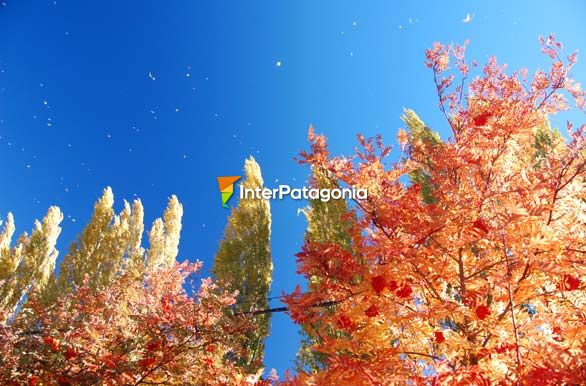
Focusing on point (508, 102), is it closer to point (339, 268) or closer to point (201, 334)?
point (339, 268)

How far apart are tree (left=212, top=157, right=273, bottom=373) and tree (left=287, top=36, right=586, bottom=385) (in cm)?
556

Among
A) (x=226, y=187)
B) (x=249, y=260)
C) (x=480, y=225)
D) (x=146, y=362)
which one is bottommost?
(x=146, y=362)

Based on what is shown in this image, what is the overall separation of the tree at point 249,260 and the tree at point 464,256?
5.56m

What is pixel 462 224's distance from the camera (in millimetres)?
2322

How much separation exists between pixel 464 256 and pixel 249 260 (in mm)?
6599

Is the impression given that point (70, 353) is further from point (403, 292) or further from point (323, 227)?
point (323, 227)

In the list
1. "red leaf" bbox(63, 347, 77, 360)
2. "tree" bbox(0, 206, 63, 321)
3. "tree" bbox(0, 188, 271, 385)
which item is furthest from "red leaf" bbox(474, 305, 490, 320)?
"tree" bbox(0, 206, 63, 321)

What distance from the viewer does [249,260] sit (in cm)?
888

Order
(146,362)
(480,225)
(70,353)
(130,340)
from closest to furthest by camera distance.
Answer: (480,225)
(70,353)
(146,362)
(130,340)

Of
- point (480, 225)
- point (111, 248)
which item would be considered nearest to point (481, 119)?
point (480, 225)

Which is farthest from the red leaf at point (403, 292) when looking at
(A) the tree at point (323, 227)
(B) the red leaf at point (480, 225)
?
(A) the tree at point (323, 227)

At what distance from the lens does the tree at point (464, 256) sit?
2.07m

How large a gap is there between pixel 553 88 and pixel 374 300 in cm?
214

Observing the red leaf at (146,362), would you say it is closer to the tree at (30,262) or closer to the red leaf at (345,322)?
the red leaf at (345,322)
